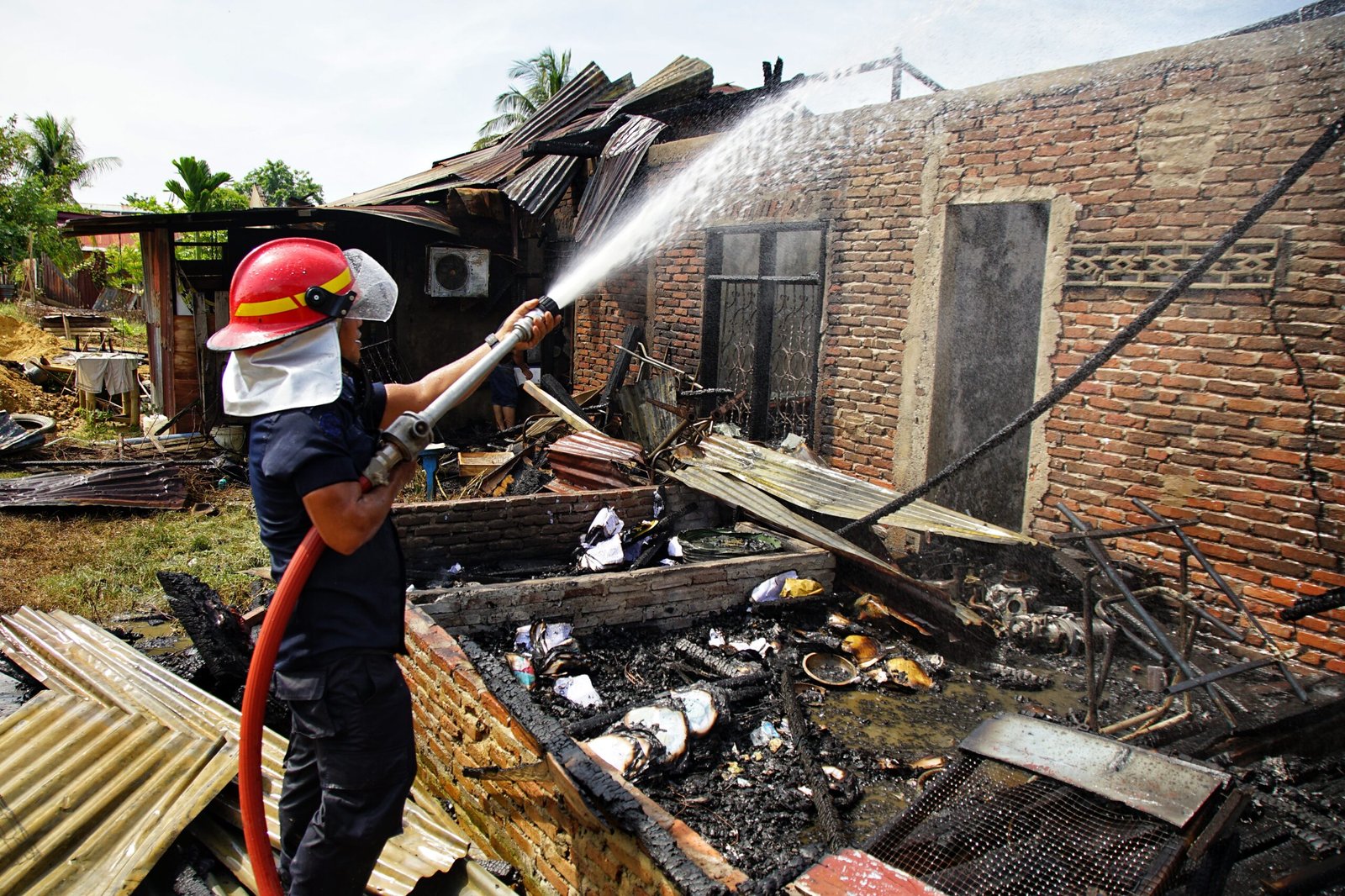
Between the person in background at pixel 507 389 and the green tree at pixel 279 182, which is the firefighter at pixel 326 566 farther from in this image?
the green tree at pixel 279 182

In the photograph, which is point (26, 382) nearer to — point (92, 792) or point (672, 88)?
point (672, 88)

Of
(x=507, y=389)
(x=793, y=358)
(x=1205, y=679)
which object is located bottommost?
(x=1205, y=679)

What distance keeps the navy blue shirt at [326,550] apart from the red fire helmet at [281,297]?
0.24 metres

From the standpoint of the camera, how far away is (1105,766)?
2477 mm

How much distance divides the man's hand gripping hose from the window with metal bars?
6.06 meters

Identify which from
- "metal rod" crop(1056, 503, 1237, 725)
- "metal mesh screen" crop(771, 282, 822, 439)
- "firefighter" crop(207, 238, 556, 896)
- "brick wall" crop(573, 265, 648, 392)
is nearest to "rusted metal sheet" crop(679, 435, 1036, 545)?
"metal mesh screen" crop(771, 282, 822, 439)

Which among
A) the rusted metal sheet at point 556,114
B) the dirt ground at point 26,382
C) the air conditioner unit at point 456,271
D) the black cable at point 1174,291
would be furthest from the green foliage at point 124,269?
the black cable at point 1174,291

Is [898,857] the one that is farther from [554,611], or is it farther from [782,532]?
[782,532]

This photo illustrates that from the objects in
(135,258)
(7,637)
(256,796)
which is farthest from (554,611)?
(135,258)

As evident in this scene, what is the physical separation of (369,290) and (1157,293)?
5205 mm

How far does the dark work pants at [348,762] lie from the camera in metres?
2.32

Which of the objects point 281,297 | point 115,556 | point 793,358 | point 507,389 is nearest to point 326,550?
point 281,297

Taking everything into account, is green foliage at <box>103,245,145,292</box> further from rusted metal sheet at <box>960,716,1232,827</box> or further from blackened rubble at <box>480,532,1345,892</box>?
rusted metal sheet at <box>960,716,1232,827</box>

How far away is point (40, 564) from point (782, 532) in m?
6.23
